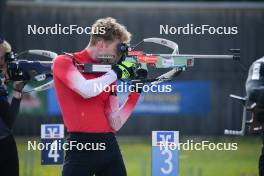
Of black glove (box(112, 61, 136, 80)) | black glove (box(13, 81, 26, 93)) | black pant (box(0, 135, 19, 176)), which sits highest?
black glove (box(112, 61, 136, 80))

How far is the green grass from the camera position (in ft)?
31.3

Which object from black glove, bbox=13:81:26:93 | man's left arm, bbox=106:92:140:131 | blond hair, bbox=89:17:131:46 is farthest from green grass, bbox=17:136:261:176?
blond hair, bbox=89:17:131:46

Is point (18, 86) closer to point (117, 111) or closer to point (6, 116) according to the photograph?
point (6, 116)

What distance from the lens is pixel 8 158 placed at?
19.1 feet

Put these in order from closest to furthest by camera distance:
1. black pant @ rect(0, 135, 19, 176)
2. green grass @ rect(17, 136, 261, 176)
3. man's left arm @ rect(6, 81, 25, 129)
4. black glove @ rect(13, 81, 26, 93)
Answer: black pant @ rect(0, 135, 19, 176) < man's left arm @ rect(6, 81, 25, 129) < black glove @ rect(13, 81, 26, 93) < green grass @ rect(17, 136, 261, 176)

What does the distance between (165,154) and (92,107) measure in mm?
1805

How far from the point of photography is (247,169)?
36.0 ft

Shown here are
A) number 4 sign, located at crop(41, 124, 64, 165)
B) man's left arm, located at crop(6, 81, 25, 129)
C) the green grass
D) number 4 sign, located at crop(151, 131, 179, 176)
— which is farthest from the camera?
the green grass

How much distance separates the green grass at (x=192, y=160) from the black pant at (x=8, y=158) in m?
2.73

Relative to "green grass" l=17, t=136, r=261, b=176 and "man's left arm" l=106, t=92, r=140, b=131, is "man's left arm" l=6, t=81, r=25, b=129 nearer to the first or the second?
"man's left arm" l=106, t=92, r=140, b=131

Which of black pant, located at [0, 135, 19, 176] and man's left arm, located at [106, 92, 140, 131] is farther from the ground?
man's left arm, located at [106, 92, 140, 131]

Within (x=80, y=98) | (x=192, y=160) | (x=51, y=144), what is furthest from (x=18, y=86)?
(x=192, y=160)

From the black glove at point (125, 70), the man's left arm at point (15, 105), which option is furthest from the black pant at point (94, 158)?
the man's left arm at point (15, 105)

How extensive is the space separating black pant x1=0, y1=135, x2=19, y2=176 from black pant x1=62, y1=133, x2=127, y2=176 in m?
0.92
